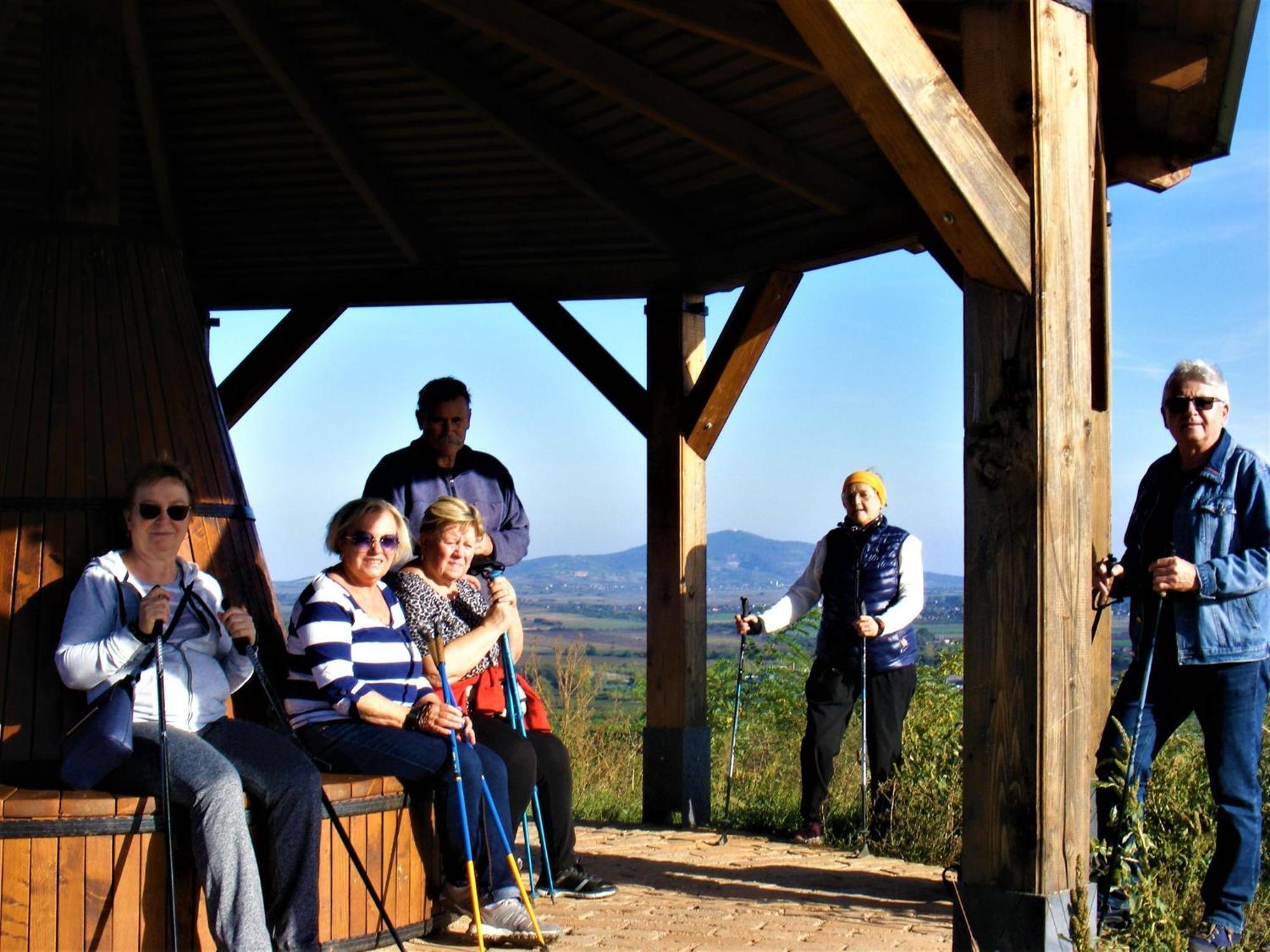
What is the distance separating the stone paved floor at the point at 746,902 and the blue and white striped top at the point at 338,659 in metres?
0.82

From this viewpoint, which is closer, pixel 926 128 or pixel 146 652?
pixel 926 128

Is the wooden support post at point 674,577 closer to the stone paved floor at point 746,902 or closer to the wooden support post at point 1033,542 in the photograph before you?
the stone paved floor at point 746,902

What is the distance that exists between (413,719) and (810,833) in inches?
103

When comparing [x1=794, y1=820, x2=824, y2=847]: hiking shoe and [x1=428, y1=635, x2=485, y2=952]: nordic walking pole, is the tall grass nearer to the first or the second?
[x1=794, y1=820, x2=824, y2=847]: hiking shoe

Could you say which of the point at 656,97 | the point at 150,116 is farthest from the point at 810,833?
the point at 150,116

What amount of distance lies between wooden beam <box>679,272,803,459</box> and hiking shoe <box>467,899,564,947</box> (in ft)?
10.4

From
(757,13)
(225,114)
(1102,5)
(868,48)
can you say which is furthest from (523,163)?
(868,48)

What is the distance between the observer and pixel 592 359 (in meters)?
7.71

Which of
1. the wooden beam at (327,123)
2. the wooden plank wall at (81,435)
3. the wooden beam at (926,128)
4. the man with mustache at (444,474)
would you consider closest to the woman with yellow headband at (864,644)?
the man with mustache at (444,474)

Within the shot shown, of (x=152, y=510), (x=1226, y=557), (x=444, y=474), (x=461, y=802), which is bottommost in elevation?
(x=461, y=802)

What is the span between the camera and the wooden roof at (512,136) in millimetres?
5516

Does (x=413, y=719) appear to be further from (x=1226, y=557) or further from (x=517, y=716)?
(x=1226, y=557)

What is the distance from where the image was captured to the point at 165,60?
6.98 metres

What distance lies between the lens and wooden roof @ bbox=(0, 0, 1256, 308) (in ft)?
18.1
